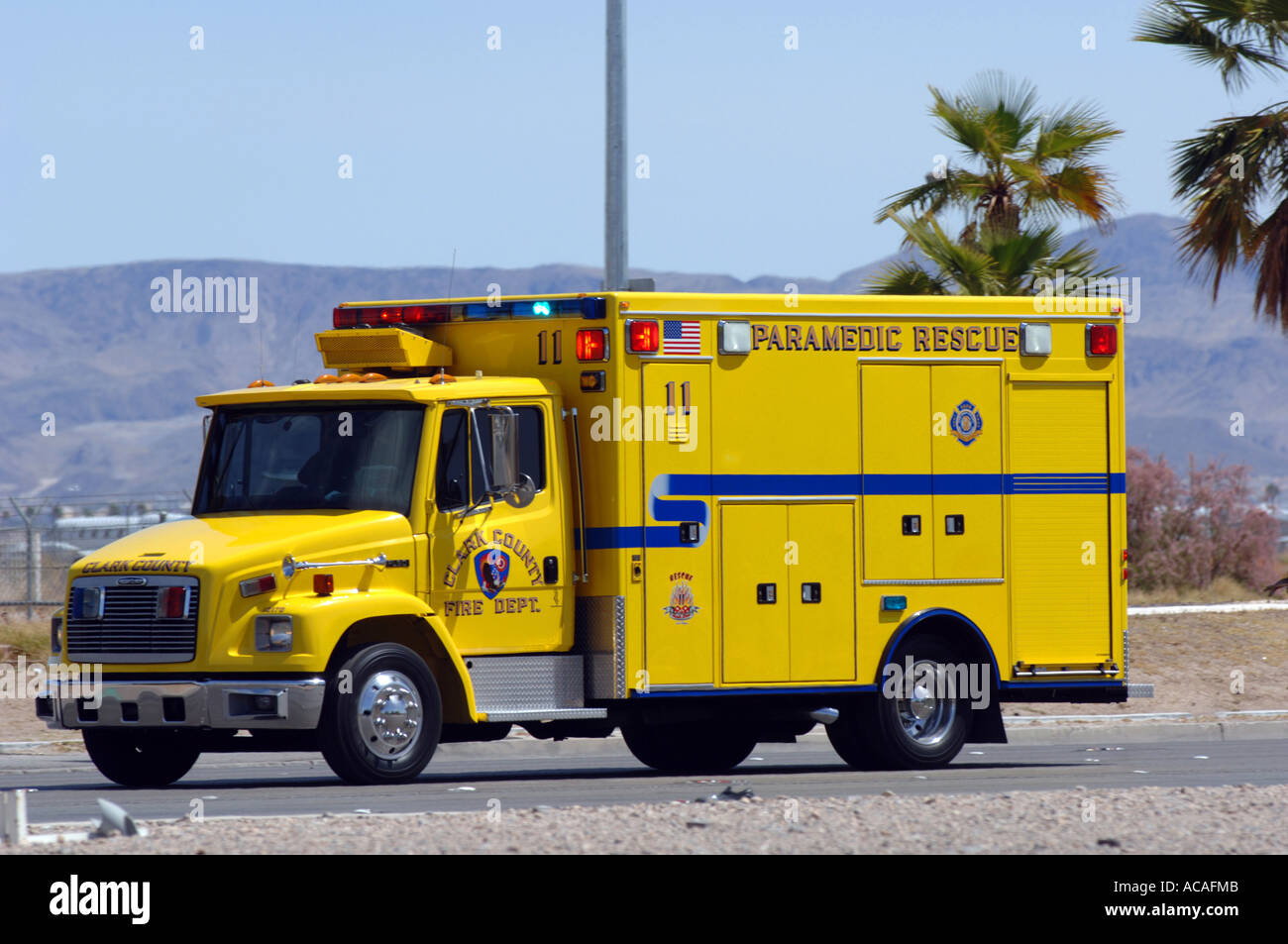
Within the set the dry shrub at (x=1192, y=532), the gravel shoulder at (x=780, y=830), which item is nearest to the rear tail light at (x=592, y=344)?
the gravel shoulder at (x=780, y=830)

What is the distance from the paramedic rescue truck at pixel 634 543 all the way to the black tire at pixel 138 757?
2 cm

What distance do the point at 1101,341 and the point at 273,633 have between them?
651 cm

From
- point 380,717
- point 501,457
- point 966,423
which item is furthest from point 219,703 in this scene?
point 966,423

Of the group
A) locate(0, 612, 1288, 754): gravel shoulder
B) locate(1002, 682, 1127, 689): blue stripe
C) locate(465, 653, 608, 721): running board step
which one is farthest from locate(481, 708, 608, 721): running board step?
locate(0, 612, 1288, 754): gravel shoulder

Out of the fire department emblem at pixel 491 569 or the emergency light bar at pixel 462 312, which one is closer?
the fire department emblem at pixel 491 569

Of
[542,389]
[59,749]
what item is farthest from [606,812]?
[59,749]

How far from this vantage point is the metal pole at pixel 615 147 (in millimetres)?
17578

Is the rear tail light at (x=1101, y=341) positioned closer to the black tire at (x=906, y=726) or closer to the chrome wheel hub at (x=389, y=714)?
the black tire at (x=906, y=726)

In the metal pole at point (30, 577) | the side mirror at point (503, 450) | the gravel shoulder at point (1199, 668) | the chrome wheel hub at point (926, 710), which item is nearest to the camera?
the side mirror at point (503, 450)

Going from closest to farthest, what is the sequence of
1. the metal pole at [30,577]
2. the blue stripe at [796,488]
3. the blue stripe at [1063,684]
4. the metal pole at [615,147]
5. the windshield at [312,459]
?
1. the windshield at [312,459]
2. the blue stripe at [796,488]
3. the blue stripe at [1063,684]
4. the metal pole at [615,147]
5. the metal pole at [30,577]

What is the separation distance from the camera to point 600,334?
13602mm

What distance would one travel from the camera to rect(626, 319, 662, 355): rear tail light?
1359 centimetres

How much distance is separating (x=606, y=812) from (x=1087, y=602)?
18.6 ft
